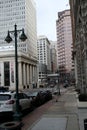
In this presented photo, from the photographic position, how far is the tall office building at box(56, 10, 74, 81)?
15800cm

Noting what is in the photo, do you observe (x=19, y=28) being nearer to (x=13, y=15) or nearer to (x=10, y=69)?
(x=13, y=15)

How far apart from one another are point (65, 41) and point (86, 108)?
478ft

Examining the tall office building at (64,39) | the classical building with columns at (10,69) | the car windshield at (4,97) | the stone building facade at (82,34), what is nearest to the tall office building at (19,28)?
the classical building with columns at (10,69)

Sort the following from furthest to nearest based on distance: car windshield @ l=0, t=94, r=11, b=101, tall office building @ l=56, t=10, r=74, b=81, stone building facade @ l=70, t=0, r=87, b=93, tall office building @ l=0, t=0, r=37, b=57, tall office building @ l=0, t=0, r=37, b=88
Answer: tall office building @ l=56, t=10, r=74, b=81 < tall office building @ l=0, t=0, r=37, b=57 < tall office building @ l=0, t=0, r=37, b=88 < stone building facade @ l=70, t=0, r=87, b=93 < car windshield @ l=0, t=94, r=11, b=101

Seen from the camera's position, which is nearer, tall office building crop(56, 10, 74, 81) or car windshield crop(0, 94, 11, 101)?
car windshield crop(0, 94, 11, 101)

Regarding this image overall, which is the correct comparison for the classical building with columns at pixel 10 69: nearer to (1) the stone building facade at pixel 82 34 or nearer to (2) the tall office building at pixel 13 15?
(2) the tall office building at pixel 13 15

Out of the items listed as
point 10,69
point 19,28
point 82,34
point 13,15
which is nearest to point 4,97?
point 82,34

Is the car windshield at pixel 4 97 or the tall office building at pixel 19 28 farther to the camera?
the tall office building at pixel 19 28

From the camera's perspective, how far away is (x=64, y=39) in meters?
164

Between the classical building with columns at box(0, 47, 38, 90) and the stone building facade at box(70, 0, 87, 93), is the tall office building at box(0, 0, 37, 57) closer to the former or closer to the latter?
the classical building with columns at box(0, 47, 38, 90)

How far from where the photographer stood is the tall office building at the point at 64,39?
518ft

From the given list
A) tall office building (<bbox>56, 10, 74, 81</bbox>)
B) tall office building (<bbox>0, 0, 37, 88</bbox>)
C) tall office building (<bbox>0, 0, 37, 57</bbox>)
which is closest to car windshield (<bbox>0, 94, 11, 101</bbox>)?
→ tall office building (<bbox>0, 0, 37, 88</bbox>)

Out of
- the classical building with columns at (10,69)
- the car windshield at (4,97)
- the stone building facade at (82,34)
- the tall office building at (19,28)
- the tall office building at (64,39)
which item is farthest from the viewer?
the tall office building at (64,39)

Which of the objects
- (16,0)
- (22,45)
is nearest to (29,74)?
(22,45)
